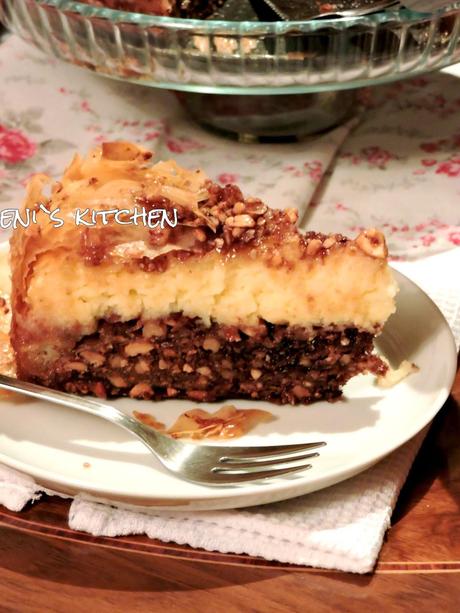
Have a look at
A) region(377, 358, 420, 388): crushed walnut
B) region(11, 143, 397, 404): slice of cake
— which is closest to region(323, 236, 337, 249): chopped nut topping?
region(11, 143, 397, 404): slice of cake

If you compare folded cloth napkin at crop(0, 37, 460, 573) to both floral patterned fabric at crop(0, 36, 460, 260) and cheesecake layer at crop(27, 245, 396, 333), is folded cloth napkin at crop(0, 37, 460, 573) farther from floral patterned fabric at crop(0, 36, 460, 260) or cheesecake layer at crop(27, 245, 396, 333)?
cheesecake layer at crop(27, 245, 396, 333)

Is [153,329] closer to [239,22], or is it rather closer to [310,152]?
[239,22]

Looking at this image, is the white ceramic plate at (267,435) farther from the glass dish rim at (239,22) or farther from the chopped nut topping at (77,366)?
the glass dish rim at (239,22)

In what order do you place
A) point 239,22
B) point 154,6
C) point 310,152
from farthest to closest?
point 310,152, point 154,6, point 239,22

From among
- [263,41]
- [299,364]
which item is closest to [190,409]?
[299,364]

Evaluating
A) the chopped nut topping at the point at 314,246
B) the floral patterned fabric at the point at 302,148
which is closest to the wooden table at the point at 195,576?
the chopped nut topping at the point at 314,246

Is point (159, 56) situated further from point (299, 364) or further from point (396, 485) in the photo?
point (396, 485)

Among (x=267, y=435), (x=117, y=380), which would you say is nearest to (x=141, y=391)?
(x=117, y=380)
